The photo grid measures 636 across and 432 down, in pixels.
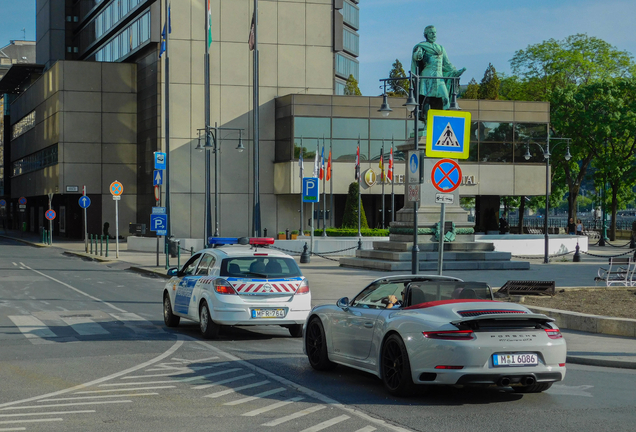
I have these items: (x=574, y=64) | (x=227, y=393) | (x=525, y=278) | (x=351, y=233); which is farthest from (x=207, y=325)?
(x=574, y=64)

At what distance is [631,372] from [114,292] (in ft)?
51.6

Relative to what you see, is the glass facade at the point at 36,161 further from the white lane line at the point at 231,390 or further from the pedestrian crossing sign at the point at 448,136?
the white lane line at the point at 231,390

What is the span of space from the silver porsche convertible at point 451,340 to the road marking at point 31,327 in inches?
263

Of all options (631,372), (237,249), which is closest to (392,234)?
(237,249)

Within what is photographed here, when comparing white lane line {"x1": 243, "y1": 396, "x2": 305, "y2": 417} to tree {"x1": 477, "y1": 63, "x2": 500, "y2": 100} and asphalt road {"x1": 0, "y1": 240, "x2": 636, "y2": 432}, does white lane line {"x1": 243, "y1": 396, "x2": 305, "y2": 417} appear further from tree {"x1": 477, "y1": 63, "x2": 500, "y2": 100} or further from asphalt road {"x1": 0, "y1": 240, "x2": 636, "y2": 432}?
tree {"x1": 477, "y1": 63, "x2": 500, "y2": 100}

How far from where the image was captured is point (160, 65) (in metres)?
54.9

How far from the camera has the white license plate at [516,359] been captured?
27.9 ft

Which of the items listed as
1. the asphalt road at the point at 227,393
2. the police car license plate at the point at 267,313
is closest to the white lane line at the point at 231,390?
the asphalt road at the point at 227,393

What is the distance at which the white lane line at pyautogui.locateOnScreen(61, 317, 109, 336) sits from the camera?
48.1ft

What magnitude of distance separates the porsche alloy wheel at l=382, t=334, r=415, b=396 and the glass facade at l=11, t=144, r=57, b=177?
58435 millimetres

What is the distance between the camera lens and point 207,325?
1366 centimetres

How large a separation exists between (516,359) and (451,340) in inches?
27.7

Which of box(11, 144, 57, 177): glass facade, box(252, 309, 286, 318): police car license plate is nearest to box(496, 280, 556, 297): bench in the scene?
box(252, 309, 286, 318): police car license plate

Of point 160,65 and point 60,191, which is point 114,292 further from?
point 60,191
